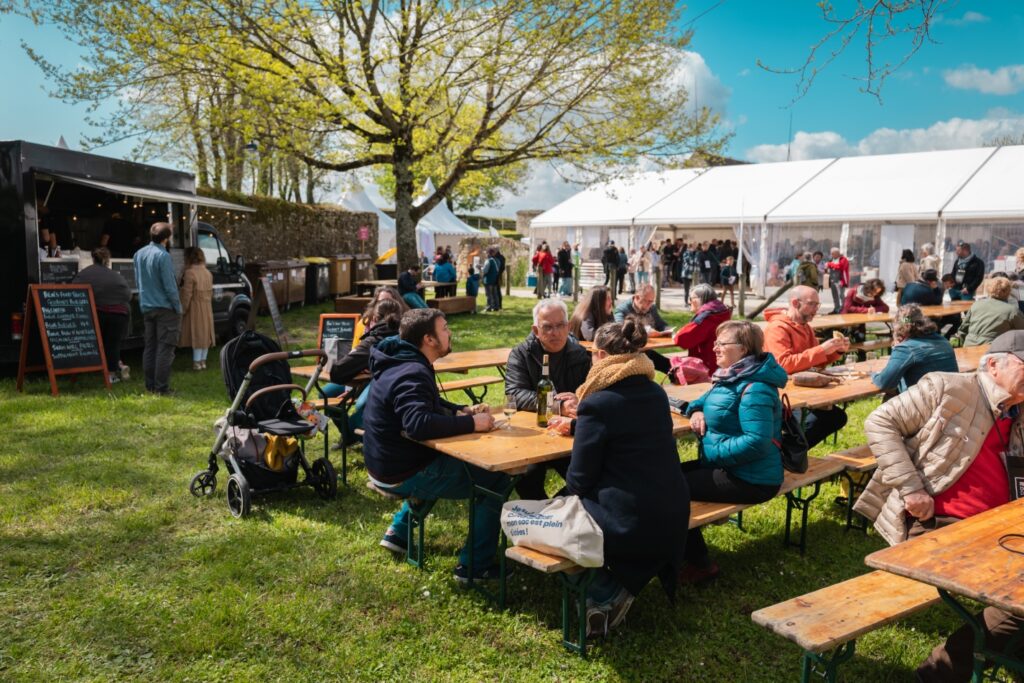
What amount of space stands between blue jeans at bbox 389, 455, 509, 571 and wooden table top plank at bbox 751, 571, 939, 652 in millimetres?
1515

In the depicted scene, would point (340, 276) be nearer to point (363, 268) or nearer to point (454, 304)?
point (363, 268)

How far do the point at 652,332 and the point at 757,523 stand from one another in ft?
10.8

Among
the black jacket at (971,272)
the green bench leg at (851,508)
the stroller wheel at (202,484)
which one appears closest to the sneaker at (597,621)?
the green bench leg at (851,508)

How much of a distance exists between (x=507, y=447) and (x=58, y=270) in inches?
293

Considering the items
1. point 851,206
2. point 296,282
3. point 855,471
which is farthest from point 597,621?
point 851,206

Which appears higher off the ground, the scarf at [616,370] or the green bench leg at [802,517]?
the scarf at [616,370]

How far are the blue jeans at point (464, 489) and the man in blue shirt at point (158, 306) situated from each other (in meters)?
5.08

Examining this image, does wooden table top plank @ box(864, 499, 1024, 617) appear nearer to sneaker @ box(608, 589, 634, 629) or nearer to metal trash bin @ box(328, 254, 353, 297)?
sneaker @ box(608, 589, 634, 629)

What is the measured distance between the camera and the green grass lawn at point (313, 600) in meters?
3.13

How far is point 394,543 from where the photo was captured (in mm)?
4199

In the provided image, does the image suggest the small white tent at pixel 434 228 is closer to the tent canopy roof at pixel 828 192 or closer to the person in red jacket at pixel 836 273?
the tent canopy roof at pixel 828 192

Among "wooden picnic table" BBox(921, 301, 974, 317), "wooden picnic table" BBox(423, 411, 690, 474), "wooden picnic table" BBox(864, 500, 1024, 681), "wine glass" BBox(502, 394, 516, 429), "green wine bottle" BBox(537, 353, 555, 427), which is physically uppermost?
"wooden picnic table" BBox(921, 301, 974, 317)

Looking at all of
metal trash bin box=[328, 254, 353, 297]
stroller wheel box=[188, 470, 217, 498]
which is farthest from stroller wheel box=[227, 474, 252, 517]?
metal trash bin box=[328, 254, 353, 297]

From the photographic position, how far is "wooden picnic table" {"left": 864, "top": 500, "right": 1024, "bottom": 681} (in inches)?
88.5
